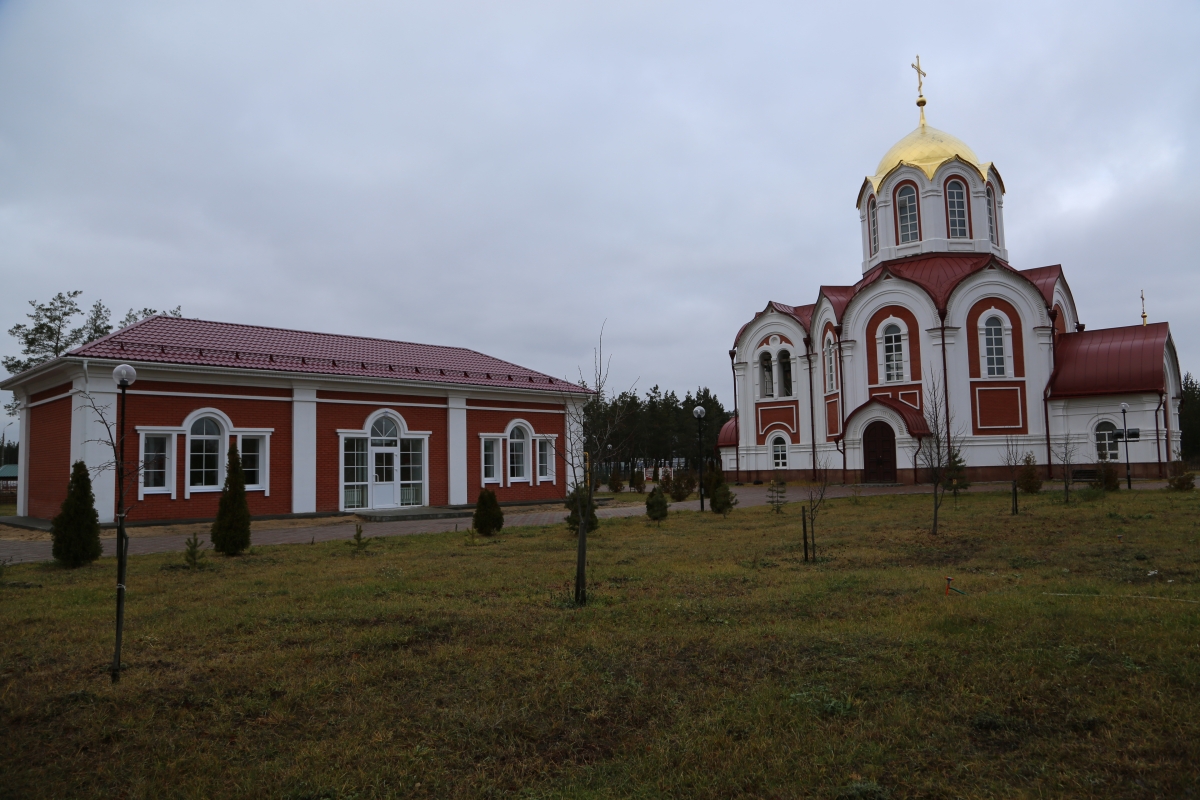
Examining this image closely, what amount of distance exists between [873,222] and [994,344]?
8.70m

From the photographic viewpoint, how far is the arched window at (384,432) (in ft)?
77.5

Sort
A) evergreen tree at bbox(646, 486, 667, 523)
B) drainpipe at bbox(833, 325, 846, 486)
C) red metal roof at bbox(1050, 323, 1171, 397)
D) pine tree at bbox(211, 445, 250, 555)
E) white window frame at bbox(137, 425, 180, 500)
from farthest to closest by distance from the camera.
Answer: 1. drainpipe at bbox(833, 325, 846, 486)
2. red metal roof at bbox(1050, 323, 1171, 397)
3. white window frame at bbox(137, 425, 180, 500)
4. evergreen tree at bbox(646, 486, 667, 523)
5. pine tree at bbox(211, 445, 250, 555)

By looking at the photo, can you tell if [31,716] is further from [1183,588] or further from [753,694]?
[1183,588]

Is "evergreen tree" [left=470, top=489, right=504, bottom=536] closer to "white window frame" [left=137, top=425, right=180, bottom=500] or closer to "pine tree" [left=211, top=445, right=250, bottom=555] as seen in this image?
"pine tree" [left=211, top=445, right=250, bottom=555]

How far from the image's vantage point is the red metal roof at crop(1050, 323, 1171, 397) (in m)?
28.6

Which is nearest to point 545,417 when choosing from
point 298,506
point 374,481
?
point 374,481

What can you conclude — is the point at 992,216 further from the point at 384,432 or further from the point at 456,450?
the point at 384,432

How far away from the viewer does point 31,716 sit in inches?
197

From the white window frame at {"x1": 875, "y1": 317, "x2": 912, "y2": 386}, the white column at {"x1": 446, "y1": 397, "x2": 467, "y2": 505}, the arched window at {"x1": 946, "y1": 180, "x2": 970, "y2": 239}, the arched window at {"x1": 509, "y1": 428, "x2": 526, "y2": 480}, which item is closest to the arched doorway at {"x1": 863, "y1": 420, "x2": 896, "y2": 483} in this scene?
the white window frame at {"x1": 875, "y1": 317, "x2": 912, "y2": 386}

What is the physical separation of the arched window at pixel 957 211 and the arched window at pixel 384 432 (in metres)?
25.4

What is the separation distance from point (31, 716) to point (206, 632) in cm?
211

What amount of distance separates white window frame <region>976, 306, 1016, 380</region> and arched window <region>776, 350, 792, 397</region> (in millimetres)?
8889

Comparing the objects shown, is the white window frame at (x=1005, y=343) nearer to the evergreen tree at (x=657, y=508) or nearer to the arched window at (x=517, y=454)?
the arched window at (x=517, y=454)

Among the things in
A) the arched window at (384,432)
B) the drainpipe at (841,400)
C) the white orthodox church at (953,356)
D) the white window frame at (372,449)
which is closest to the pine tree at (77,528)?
the white window frame at (372,449)
